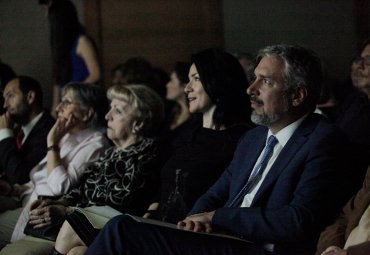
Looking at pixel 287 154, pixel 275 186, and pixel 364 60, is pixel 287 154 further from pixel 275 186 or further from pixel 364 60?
pixel 364 60

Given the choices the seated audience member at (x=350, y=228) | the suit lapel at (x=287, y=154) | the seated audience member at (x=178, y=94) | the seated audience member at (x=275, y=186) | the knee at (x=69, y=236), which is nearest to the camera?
the seated audience member at (x=350, y=228)

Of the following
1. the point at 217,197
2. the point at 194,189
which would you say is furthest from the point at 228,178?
the point at 194,189

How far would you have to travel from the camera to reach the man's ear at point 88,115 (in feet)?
11.4

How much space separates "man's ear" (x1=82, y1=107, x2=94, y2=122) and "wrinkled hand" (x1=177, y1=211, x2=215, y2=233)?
1.36m

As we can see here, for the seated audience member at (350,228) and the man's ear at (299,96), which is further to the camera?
the man's ear at (299,96)

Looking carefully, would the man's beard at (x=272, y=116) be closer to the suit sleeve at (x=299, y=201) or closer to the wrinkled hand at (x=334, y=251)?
the suit sleeve at (x=299, y=201)

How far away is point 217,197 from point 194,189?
282 millimetres

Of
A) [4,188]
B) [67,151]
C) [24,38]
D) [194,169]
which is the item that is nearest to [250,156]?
[194,169]

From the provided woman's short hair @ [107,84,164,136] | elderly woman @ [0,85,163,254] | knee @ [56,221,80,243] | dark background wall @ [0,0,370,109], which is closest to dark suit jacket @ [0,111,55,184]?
elderly woman @ [0,85,163,254]

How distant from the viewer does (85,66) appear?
14.2 ft

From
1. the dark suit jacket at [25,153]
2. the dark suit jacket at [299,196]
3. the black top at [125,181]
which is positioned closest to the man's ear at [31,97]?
the dark suit jacket at [25,153]

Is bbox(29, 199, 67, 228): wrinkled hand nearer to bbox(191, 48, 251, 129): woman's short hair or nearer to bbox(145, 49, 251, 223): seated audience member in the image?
bbox(145, 49, 251, 223): seated audience member

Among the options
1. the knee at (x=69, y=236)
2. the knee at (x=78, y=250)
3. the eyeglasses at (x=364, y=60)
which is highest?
the eyeglasses at (x=364, y=60)

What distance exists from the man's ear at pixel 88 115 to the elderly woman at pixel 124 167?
0.89 ft
